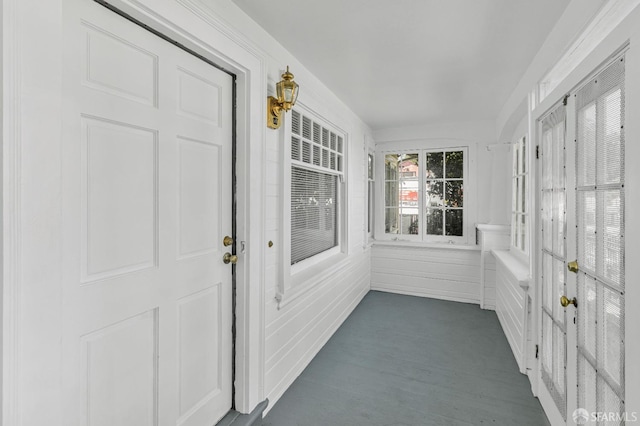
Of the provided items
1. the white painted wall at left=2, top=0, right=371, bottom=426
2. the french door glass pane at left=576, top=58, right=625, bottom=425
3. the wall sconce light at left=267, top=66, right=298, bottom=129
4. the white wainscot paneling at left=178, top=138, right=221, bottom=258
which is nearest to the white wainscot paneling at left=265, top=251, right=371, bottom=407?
the white painted wall at left=2, top=0, right=371, bottom=426

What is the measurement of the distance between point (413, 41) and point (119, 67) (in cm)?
176

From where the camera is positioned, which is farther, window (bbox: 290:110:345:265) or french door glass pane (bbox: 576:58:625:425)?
window (bbox: 290:110:345:265)

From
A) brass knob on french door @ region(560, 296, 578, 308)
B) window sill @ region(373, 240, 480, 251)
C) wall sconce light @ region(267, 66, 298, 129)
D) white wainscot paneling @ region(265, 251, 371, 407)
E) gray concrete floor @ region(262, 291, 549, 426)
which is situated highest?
Answer: wall sconce light @ region(267, 66, 298, 129)

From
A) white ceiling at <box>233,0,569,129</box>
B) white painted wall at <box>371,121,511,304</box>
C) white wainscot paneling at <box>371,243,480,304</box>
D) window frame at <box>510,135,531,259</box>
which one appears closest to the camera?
white ceiling at <box>233,0,569,129</box>

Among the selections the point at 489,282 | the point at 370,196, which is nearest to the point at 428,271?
the point at 489,282

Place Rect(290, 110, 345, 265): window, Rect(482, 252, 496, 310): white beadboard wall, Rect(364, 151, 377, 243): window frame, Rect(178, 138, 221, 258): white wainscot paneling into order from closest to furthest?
Rect(178, 138, 221, 258): white wainscot paneling → Rect(290, 110, 345, 265): window → Rect(482, 252, 496, 310): white beadboard wall → Rect(364, 151, 377, 243): window frame

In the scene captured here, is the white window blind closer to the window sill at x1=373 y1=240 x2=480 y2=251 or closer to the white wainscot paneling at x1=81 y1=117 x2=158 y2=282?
the white wainscot paneling at x1=81 y1=117 x2=158 y2=282

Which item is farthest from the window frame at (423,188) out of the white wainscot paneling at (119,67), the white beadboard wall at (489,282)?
the white wainscot paneling at (119,67)

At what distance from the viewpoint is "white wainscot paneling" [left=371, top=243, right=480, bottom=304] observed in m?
4.36

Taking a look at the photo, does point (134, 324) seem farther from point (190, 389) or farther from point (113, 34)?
point (113, 34)

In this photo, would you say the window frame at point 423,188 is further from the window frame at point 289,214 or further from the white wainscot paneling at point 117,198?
the white wainscot paneling at point 117,198

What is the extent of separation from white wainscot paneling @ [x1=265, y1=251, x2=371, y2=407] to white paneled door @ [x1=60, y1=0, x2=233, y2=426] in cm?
37

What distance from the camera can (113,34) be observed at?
1.23m

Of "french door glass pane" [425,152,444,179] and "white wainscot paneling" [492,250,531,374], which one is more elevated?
"french door glass pane" [425,152,444,179]
